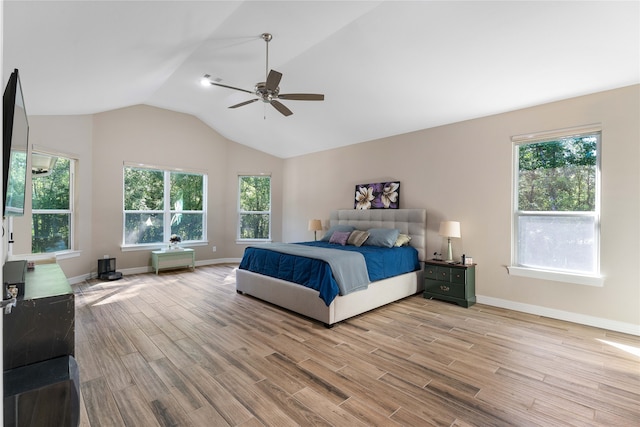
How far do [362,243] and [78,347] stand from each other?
361cm

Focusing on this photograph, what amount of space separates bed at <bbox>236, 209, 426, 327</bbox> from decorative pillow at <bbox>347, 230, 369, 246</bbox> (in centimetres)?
50

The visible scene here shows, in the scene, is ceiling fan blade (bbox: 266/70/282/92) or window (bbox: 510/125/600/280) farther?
window (bbox: 510/125/600/280)

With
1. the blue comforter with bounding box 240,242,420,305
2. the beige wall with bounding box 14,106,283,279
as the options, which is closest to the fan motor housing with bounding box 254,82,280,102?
the blue comforter with bounding box 240,242,420,305

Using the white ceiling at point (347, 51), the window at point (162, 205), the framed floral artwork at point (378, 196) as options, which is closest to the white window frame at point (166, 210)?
the window at point (162, 205)

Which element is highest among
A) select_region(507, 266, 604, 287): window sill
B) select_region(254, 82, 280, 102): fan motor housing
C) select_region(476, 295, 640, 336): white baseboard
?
select_region(254, 82, 280, 102): fan motor housing

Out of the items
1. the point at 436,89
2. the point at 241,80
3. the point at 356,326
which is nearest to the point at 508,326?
the point at 356,326

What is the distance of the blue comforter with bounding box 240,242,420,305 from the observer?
11.1 feet

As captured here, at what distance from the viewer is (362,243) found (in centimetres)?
481

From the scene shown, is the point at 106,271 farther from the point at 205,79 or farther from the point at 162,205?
the point at 205,79

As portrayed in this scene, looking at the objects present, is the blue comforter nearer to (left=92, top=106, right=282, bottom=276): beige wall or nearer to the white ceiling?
the white ceiling

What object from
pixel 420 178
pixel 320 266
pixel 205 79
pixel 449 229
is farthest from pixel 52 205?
pixel 449 229

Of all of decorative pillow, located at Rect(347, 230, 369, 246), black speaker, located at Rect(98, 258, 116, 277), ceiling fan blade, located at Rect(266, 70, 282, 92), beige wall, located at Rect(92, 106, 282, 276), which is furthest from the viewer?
beige wall, located at Rect(92, 106, 282, 276)

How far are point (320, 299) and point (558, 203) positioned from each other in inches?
124

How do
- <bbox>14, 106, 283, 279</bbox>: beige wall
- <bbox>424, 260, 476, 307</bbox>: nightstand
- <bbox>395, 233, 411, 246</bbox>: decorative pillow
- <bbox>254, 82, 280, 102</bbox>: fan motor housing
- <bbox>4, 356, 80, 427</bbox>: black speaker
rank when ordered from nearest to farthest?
<bbox>4, 356, 80, 427</bbox>: black speaker → <bbox>254, 82, 280, 102</bbox>: fan motor housing → <bbox>424, 260, 476, 307</bbox>: nightstand → <bbox>395, 233, 411, 246</bbox>: decorative pillow → <bbox>14, 106, 283, 279</bbox>: beige wall
